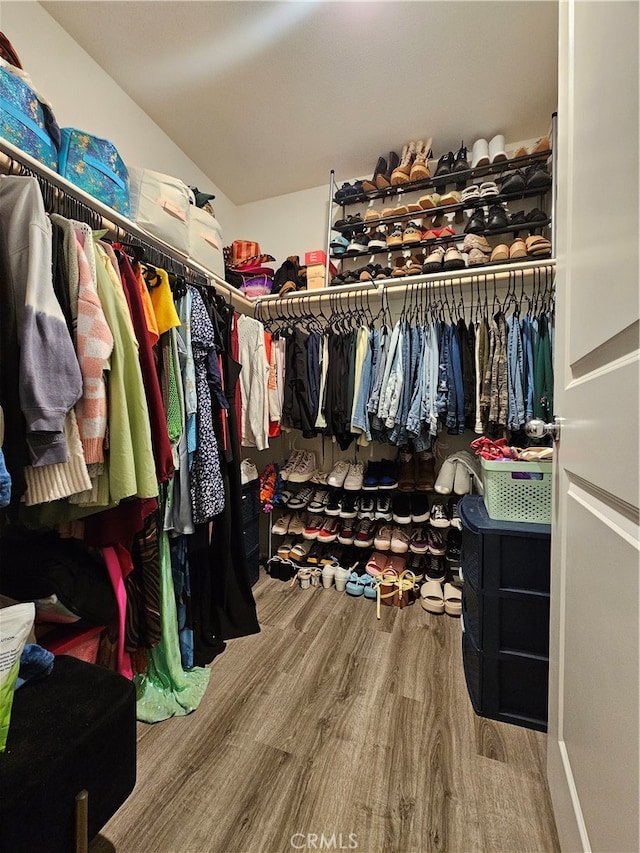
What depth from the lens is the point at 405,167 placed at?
2.05 meters

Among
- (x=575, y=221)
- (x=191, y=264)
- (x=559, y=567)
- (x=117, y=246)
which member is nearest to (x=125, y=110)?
(x=191, y=264)

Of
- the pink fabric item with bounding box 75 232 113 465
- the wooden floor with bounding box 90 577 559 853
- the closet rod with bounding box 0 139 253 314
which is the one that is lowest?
the wooden floor with bounding box 90 577 559 853

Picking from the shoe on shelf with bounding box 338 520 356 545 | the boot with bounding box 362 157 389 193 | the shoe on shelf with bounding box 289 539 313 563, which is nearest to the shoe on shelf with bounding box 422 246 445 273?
the boot with bounding box 362 157 389 193

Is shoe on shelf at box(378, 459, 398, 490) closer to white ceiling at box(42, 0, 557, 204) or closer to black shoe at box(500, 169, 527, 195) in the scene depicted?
black shoe at box(500, 169, 527, 195)

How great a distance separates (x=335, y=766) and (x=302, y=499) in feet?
4.53

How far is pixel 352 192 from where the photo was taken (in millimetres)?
2229

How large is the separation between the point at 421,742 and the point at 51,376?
1.46 metres

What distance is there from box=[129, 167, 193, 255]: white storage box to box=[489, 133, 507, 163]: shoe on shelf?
5.59ft

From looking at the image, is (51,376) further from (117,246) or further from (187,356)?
(117,246)

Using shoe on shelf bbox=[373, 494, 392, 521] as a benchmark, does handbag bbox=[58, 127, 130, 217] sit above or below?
above

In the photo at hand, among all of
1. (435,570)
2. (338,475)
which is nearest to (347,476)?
(338,475)

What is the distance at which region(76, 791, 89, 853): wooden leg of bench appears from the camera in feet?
2.07

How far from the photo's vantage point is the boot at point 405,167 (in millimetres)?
2041

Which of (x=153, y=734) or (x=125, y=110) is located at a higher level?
(x=125, y=110)
